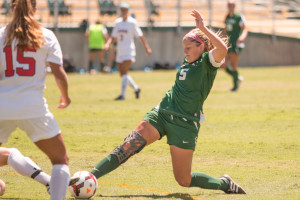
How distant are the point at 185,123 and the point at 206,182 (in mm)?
690

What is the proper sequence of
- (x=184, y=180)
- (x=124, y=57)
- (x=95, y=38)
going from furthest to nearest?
(x=95, y=38) → (x=124, y=57) → (x=184, y=180)

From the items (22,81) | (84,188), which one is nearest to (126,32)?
(84,188)

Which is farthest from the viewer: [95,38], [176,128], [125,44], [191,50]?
[95,38]

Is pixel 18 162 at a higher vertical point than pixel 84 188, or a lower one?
higher

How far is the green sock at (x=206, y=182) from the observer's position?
7.05m

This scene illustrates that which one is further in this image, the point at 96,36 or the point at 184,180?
the point at 96,36

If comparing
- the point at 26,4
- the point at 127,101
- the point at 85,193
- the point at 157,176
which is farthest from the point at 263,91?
the point at 26,4

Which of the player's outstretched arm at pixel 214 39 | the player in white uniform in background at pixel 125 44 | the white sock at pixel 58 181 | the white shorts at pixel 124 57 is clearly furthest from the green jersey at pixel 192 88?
the white shorts at pixel 124 57

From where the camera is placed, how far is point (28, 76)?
5527 mm

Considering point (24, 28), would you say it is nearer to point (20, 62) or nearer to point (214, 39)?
point (20, 62)

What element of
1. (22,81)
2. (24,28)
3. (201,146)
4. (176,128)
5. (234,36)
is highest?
(24,28)

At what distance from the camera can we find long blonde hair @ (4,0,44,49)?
5484 millimetres

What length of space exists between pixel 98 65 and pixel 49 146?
2635 centimetres

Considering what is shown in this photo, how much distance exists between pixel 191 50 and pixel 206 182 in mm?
1473
